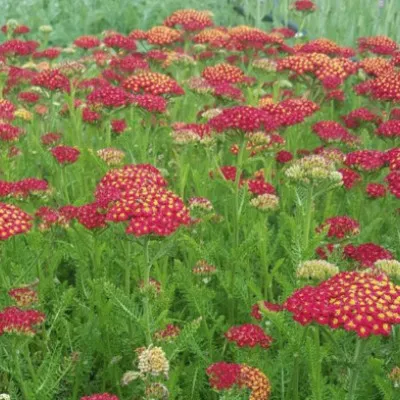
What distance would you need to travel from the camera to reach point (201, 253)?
12.3 ft

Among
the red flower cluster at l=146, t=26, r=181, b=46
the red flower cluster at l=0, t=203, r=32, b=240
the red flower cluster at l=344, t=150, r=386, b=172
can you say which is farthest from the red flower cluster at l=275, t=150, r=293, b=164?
the red flower cluster at l=146, t=26, r=181, b=46

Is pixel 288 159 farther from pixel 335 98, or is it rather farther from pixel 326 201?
pixel 335 98

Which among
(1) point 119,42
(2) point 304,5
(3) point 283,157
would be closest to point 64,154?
(3) point 283,157

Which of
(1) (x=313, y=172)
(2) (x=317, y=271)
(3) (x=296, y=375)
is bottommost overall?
(3) (x=296, y=375)

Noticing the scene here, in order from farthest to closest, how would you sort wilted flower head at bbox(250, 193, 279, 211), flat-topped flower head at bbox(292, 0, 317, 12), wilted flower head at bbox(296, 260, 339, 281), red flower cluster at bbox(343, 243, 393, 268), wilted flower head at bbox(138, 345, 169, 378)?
1. flat-topped flower head at bbox(292, 0, 317, 12)
2. wilted flower head at bbox(250, 193, 279, 211)
3. red flower cluster at bbox(343, 243, 393, 268)
4. wilted flower head at bbox(296, 260, 339, 281)
5. wilted flower head at bbox(138, 345, 169, 378)

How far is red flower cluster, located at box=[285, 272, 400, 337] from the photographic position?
2346mm

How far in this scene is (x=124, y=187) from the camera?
3180 millimetres

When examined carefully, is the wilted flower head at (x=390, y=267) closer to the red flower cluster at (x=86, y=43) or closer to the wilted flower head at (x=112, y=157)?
the wilted flower head at (x=112, y=157)

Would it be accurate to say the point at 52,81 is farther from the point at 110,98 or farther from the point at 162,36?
the point at 162,36

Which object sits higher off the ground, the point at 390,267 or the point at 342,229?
the point at 390,267

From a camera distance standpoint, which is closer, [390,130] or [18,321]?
[18,321]

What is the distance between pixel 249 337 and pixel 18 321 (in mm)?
878

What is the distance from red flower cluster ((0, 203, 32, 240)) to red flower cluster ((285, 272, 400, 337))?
1.11 metres

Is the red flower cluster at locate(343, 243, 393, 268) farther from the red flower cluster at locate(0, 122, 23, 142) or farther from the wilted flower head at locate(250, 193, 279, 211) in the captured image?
the red flower cluster at locate(0, 122, 23, 142)
